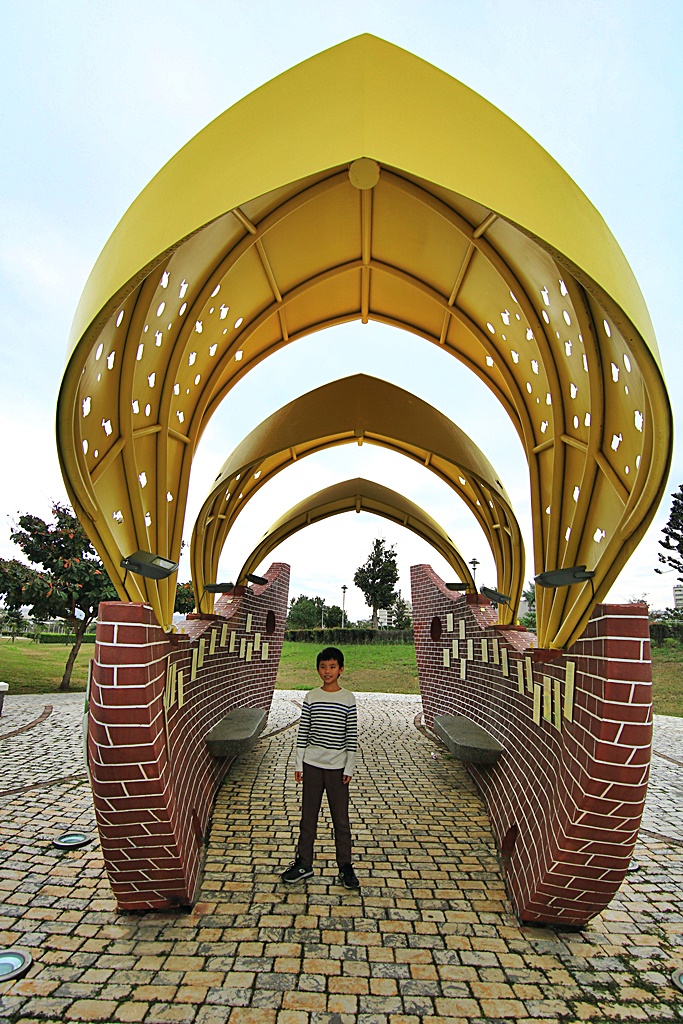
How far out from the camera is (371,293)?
6.31 m

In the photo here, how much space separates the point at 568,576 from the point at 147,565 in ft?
10.4

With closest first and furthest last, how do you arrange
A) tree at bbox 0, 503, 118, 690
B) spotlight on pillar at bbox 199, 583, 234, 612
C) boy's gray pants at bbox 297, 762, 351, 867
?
boy's gray pants at bbox 297, 762, 351, 867 < spotlight on pillar at bbox 199, 583, 234, 612 < tree at bbox 0, 503, 118, 690

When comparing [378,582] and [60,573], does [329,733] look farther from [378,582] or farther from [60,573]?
[378,582]

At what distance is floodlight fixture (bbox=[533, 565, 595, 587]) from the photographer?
3.88 m

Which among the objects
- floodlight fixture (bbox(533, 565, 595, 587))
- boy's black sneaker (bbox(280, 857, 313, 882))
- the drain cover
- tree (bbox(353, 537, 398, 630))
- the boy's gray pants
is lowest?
the drain cover

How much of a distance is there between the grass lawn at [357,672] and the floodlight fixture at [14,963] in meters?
14.2

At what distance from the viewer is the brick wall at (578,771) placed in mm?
3398

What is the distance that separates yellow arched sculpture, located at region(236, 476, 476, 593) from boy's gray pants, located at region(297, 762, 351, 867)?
612cm

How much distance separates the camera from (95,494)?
13.2 feet

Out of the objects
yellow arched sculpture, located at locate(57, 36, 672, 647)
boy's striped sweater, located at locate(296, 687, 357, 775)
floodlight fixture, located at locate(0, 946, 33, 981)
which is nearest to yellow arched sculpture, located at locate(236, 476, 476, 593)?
yellow arched sculpture, located at locate(57, 36, 672, 647)

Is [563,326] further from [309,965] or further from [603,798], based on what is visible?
[309,965]

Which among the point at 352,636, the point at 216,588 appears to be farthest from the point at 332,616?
the point at 216,588

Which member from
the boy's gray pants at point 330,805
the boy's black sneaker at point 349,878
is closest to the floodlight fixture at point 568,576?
the boy's gray pants at point 330,805

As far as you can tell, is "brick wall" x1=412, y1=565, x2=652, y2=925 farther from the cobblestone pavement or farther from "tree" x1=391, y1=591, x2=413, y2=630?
"tree" x1=391, y1=591, x2=413, y2=630
